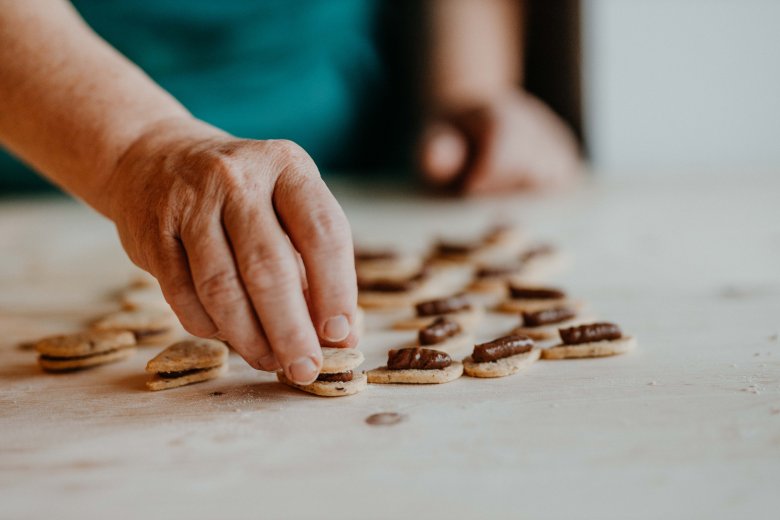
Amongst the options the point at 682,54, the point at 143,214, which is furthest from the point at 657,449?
the point at 682,54

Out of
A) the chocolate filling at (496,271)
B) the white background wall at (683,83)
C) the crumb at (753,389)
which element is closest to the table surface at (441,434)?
the crumb at (753,389)

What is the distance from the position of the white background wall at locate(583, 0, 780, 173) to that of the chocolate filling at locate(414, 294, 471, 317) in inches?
104

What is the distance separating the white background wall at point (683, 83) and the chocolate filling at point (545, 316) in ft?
8.70

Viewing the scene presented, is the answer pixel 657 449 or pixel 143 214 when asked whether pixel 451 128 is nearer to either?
pixel 143 214

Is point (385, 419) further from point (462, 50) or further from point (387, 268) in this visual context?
point (462, 50)

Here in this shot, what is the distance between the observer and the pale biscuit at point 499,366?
128cm

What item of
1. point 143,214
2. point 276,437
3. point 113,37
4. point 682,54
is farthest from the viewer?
point 682,54

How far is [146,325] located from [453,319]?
24.4 inches

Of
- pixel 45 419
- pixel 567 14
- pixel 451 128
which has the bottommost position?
pixel 45 419

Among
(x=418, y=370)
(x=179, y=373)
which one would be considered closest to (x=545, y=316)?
(x=418, y=370)

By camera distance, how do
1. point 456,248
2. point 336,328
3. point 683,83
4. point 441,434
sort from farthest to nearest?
point 683,83 < point 456,248 < point 336,328 < point 441,434

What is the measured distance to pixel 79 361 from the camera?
137cm

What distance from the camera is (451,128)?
11.5 feet

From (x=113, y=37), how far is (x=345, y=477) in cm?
292
